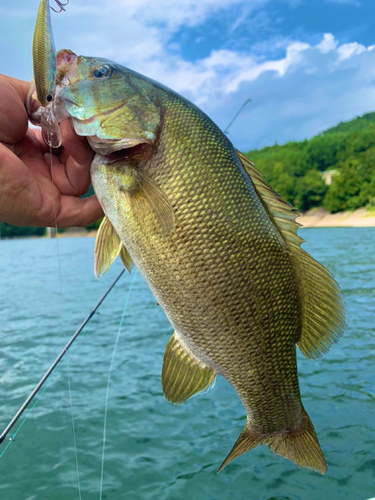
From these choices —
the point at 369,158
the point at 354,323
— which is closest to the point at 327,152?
the point at 369,158

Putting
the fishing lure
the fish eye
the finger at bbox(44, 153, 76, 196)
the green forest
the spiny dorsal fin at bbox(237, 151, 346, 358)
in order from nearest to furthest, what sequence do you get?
1. the fishing lure
2. the fish eye
3. the spiny dorsal fin at bbox(237, 151, 346, 358)
4. the finger at bbox(44, 153, 76, 196)
5. the green forest

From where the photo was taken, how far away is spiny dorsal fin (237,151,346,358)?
227 cm

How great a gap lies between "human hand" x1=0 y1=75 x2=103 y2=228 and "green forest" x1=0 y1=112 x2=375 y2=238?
6648 cm

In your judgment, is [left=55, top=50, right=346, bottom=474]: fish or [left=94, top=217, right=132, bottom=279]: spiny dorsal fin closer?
[left=55, top=50, right=346, bottom=474]: fish

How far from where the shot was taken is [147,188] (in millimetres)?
2045

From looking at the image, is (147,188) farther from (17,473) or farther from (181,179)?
(17,473)

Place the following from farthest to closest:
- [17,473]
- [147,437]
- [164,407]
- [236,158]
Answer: [164,407] → [147,437] → [17,473] → [236,158]

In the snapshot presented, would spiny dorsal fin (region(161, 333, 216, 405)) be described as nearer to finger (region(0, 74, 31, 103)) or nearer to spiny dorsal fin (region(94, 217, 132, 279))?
spiny dorsal fin (region(94, 217, 132, 279))

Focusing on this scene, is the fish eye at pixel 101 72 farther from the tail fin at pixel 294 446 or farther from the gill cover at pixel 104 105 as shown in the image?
the tail fin at pixel 294 446

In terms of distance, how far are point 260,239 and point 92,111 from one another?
94 centimetres

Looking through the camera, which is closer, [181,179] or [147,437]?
[181,179]

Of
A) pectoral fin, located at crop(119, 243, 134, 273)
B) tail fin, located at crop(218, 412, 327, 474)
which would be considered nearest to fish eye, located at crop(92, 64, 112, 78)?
pectoral fin, located at crop(119, 243, 134, 273)

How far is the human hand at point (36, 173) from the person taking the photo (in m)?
2.31

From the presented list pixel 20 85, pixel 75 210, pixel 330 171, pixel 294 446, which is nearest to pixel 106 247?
pixel 75 210
